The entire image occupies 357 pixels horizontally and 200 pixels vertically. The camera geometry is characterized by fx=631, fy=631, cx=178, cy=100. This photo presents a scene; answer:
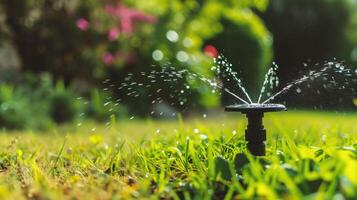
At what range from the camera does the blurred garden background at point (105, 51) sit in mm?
8000

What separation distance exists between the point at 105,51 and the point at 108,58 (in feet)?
0.39

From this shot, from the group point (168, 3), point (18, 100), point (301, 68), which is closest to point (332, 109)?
point (301, 68)

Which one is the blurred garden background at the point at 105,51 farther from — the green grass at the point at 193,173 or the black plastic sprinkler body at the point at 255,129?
the black plastic sprinkler body at the point at 255,129

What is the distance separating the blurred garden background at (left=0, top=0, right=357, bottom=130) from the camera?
26.2ft

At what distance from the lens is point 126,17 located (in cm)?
962

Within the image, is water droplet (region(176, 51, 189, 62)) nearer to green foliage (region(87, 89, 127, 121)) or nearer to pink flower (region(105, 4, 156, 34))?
pink flower (region(105, 4, 156, 34))

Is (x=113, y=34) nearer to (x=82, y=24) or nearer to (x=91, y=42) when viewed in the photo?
(x=91, y=42)

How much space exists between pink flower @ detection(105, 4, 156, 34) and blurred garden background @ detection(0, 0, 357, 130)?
15mm

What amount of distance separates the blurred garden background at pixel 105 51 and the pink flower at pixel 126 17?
0.02 metres

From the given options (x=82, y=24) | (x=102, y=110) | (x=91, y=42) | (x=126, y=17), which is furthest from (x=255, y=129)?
(x=126, y=17)

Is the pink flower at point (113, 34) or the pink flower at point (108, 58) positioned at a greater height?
the pink flower at point (113, 34)

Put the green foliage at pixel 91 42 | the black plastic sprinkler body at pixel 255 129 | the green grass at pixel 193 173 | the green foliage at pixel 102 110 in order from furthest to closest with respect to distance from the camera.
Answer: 1. the green foliage at pixel 91 42
2. the green foliage at pixel 102 110
3. the black plastic sprinkler body at pixel 255 129
4. the green grass at pixel 193 173

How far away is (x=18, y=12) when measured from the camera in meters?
9.16

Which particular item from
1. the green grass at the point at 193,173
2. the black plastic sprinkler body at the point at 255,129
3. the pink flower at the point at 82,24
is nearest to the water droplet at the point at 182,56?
the pink flower at the point at 82,24
